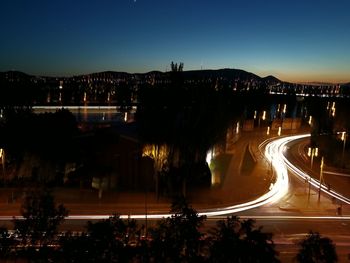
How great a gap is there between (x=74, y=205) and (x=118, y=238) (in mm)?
12989

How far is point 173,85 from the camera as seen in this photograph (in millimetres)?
28125

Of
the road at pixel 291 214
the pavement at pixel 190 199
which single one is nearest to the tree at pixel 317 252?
the road at pixel 291 214

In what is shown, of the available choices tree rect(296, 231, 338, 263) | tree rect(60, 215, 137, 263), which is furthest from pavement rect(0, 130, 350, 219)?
tree rect(296, 231, 338, 263)

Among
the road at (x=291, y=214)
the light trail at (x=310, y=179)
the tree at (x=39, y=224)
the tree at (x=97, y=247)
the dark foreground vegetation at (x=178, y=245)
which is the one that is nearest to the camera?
the dark foreground vegetation at (x=178, y=245)

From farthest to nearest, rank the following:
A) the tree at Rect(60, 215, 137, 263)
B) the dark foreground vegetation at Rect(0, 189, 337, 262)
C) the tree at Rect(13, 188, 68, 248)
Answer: the tree at Rect(13, 188, 68, 248) < the tree at Rect(60, 215, 137, 263) < the dark foreground vegetation at Rect(0, 189, 337, 262)

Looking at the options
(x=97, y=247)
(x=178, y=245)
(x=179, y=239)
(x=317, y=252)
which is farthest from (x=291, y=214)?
(x=97, y=247)

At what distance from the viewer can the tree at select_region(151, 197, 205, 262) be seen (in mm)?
8452

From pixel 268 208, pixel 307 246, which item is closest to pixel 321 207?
pixel 268 208

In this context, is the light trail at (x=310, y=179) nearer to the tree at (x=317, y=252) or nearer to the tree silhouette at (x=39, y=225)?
the tree at (x=317, y=252)

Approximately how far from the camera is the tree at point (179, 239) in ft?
27.7

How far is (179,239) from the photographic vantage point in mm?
8820

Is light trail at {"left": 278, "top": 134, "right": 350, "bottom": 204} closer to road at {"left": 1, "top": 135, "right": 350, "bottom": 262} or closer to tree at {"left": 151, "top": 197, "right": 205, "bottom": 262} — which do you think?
road at {"left": 1, "top": 135, "right": 350, "bottom": 262}

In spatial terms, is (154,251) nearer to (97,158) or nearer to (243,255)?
(243,255)

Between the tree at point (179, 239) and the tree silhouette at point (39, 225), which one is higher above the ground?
the tree at point (179, 239)
